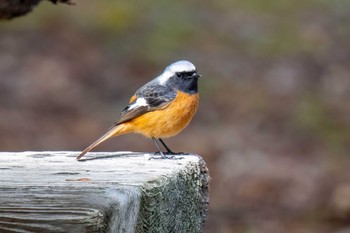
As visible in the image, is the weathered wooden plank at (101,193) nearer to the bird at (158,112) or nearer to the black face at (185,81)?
the bird at (158,112)

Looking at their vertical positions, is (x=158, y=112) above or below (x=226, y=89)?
above

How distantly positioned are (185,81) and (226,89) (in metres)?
5.72

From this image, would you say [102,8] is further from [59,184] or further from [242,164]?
[59,184]

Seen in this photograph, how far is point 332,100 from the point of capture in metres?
11.1

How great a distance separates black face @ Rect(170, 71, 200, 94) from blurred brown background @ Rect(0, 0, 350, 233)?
3.25 m

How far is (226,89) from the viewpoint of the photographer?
1136 cm

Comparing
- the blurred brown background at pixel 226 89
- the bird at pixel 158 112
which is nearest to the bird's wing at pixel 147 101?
the bird at pixel 158 112

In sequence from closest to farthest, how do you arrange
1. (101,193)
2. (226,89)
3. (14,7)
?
(101,193) < (14,7) < (226,89)

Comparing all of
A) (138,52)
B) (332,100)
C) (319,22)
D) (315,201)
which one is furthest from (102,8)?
(315,201)

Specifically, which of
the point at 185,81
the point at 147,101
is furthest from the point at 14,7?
the point at 185,81

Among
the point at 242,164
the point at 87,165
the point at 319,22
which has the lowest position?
the point at 242,164

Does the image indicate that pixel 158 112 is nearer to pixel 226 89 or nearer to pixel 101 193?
A: pixel 101 193

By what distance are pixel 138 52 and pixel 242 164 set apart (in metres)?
2.78

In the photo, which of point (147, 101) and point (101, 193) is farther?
point (147, 101)
